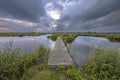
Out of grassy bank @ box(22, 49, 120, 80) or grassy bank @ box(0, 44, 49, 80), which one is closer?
grassy bank @ box(22, 49, 120, 80)

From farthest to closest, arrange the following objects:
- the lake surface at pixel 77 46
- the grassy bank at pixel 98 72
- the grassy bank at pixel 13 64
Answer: the lake surface at pixel 77 46 < the grassy bank at pixel 13 64 < the grassy bank at pixel 98 72

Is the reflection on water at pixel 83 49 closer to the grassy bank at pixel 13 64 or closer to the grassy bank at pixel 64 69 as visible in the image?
the grassy bank at pixel 64 69

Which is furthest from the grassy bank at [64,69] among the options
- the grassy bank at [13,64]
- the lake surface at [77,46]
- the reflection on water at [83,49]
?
the reflection on water at [83,49]

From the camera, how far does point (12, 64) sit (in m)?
6.52

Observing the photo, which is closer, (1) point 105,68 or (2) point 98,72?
(1) point 105,68

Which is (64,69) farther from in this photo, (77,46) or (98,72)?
(77,46)

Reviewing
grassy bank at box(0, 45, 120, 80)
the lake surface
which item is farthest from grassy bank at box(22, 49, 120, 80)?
the lake surface

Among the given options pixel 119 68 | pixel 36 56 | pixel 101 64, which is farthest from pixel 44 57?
pixel 119 68

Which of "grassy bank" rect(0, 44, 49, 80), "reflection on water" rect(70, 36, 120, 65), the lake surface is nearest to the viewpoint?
"grassy bank" rect(0, 44, 49, 80)

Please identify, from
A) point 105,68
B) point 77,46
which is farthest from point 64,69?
point 77,46

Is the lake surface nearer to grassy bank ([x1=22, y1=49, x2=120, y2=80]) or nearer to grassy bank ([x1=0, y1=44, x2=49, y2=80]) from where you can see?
grassy bank ([x1=0, y1=44, x2=49, y2=80])

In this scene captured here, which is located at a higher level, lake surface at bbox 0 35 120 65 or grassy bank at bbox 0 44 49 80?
grassy bank at bbox 0 44 49 80

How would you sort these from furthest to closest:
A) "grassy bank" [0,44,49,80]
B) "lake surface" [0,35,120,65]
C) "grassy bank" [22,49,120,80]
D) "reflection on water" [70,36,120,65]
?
1. "lake surface" [0,35,120,65]
2. "reflection on water" [70,36,120,65]
3. "grassy bank" [0,44,49,80]
4. "grassy bank" [22,49,120,80]

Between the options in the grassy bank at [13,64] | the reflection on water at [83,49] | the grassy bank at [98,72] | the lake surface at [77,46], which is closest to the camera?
the grassy bank at [98,72]
